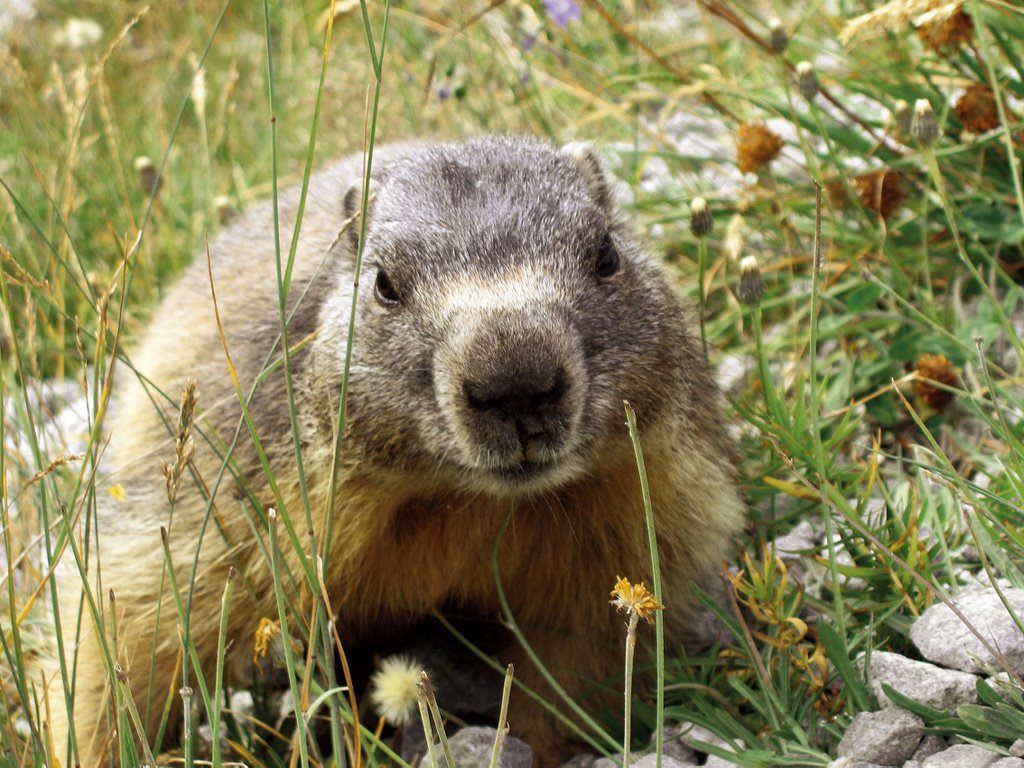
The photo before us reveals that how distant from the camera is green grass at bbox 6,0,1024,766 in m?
3.30

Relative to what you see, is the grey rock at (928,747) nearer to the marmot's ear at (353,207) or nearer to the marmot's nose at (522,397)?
the marmot's nose at (522,397)

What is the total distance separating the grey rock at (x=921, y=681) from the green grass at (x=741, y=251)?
0.06m

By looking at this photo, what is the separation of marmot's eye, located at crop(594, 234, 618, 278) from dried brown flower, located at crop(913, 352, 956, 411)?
57.8 inches

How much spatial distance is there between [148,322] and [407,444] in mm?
3522

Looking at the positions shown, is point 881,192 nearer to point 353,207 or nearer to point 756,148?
point 756,148

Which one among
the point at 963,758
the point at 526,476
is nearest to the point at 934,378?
the point at 963,758

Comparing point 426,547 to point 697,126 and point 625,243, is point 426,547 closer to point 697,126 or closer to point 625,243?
point 625,243

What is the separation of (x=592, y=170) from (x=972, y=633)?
1913 mm

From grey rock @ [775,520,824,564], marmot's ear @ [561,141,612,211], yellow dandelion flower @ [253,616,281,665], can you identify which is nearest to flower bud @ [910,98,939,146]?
marmot's ear @ [561,141,612,211]

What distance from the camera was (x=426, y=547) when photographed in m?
3.63

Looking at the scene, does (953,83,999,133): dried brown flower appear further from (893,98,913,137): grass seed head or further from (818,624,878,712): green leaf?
(818,624,878,712): green leaf

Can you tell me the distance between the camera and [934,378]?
4492 mm

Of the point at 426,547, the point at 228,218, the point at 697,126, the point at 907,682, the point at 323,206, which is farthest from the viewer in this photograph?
the point at 697,126

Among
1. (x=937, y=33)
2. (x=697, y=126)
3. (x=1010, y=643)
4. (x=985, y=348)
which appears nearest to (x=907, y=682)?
(x=1010, y=643)
